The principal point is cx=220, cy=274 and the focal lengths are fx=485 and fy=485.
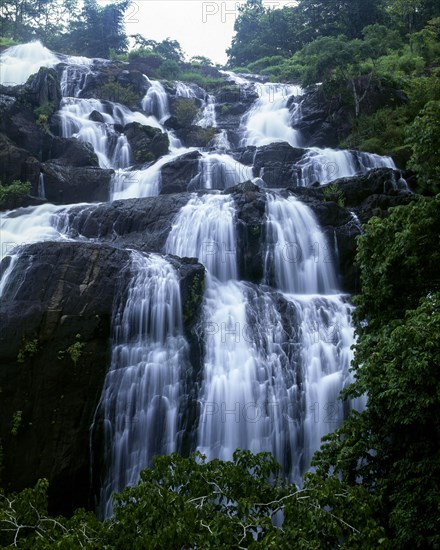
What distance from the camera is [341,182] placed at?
1778 cm

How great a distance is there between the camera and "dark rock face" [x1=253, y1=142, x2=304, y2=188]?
69.6 ft

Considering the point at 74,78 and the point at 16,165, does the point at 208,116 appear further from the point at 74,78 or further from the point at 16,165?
the point at 16,165

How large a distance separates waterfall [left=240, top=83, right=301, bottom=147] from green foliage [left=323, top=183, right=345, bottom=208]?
1022cm

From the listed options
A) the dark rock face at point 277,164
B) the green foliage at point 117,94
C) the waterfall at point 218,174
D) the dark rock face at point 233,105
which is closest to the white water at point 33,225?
the waterfall at point 218,174

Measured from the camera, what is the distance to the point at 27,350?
1054 cm

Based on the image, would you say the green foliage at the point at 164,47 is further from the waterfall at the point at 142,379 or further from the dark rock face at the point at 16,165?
the waterfall at the point at 142,379

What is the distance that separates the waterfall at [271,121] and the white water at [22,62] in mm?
15067

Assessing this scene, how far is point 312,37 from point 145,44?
1692 cm

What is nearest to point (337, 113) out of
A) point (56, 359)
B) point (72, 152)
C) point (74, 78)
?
point (72, 152)

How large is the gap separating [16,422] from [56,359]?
148 cm

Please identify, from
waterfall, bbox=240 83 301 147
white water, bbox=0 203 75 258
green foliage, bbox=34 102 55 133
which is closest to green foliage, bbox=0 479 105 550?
white water, bbox=0 203 75 258

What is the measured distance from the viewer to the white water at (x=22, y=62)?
108ft

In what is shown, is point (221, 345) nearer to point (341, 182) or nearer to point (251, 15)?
point (341, 182)

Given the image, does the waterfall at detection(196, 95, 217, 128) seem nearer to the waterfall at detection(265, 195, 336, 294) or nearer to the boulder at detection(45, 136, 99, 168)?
the boulder at detection(45, 136, 99, 168)
